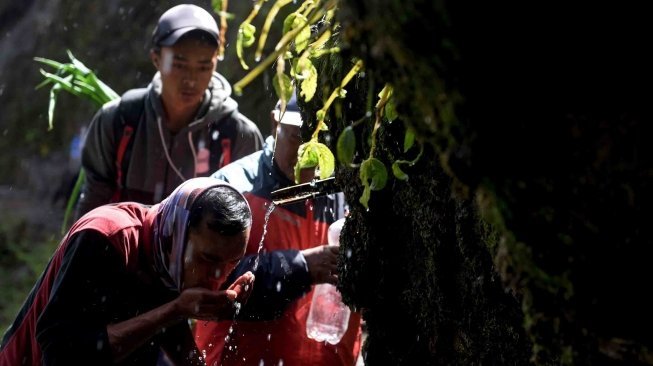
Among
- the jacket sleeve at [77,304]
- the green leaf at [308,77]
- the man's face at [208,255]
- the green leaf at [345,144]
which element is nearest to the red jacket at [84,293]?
the jacket sleeve at [77,304]

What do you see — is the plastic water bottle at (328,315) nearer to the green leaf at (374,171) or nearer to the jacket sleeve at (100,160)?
the jacket sleeve at (100,160)

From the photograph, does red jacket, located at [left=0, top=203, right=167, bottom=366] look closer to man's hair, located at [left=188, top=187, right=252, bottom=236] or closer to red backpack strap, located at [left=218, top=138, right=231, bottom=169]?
man's hair, located at [left=188, top=187, right=252, bottom=236]

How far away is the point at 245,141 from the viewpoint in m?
5.23

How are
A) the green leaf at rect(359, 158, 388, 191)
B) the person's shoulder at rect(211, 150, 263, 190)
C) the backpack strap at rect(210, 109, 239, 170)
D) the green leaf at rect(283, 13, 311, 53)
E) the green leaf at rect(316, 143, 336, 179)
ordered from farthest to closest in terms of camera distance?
the backpack strap at rect(210, 109, 239, 170) → the person's shoulder at rect(211, 150, 263, 190) → the green leaf at rect(316, 143, 336, 179) → the green leaf at rect(359, 158, 388, 191) → the green leaf at rect(283, 13, 311, 53)

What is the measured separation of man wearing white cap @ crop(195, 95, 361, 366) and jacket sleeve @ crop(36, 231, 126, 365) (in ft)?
2.95

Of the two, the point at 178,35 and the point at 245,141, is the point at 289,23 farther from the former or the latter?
the point at 178,35

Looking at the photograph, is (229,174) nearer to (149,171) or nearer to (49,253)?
(149,171)

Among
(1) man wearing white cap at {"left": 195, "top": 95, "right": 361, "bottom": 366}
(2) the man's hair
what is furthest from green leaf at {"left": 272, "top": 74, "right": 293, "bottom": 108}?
(1) man wearing white cap at {"left": 195, "top": 95, "right": 361, "bottom": 366}

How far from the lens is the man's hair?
3191 millimetres

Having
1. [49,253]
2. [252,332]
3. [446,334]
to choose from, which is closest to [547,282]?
[446,334]

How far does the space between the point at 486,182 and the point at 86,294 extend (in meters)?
2.01

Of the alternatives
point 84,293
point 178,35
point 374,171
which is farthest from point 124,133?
point 374,171

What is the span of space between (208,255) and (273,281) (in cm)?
75

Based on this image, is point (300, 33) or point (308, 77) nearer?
point (300, 33)
